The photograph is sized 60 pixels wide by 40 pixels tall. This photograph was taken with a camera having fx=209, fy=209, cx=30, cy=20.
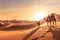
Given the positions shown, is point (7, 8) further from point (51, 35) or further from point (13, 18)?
point (51, 35)

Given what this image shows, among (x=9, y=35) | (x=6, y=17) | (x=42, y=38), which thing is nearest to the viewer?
(x=42, y=38)

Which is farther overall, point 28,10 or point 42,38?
point 28,10

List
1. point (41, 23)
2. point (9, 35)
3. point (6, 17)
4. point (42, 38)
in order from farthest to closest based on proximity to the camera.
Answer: point (41, 23)
point (6, 17)
point (9, 35)
point (42, 38)

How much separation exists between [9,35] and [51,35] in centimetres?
136

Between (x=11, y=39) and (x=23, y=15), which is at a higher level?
(x=23, y=15)

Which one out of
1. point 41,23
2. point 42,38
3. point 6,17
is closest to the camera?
point 42,38

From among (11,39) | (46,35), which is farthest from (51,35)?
(11,39)

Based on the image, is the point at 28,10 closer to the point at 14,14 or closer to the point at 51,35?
the point at 14,14

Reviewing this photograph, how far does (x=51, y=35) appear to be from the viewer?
255 inches

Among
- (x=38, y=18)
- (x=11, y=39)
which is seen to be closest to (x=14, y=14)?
(x=38, y=18)

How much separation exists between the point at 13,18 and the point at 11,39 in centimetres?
138

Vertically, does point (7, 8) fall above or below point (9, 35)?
above

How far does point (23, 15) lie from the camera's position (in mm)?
7723

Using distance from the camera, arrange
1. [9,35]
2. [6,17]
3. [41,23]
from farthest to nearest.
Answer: [41,23] < [6,17] < [9,35]
